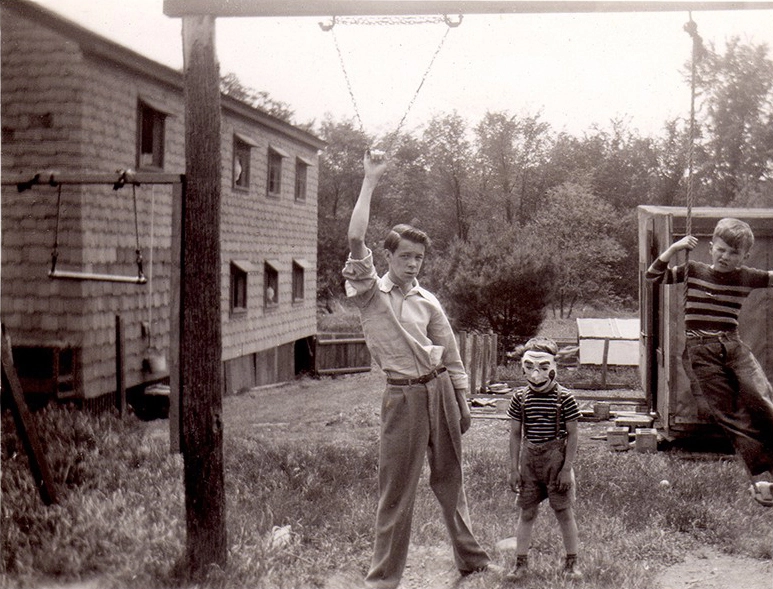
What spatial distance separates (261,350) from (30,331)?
4956mm

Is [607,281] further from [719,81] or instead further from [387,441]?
[387,441]

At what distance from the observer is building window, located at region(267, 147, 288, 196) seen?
46.2ft

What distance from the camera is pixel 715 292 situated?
5.10m

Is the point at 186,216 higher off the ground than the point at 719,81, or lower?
lower

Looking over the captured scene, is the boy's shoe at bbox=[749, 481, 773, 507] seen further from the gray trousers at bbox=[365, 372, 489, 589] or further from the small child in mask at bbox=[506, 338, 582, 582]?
the gray trousers at bbox=[365, 372, 489, 589]

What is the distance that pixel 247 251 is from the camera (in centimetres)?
1334

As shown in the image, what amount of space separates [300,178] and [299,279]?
1.83 m

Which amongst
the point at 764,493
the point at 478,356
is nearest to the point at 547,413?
the point at 764,493

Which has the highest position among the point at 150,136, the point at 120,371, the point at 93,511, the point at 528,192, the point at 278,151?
the point at 278,151

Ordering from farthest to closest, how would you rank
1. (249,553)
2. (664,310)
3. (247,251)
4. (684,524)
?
(247,251) → (664,310) → (684,524) → (249,553)

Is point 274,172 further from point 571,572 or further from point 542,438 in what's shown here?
point 571,572

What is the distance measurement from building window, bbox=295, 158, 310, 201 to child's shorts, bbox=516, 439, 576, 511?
10353 millimetres

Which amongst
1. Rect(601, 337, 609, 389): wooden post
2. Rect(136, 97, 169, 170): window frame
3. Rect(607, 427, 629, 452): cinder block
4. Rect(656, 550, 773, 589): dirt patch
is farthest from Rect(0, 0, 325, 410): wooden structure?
Rect(601, 337, 609, 389): wooden post

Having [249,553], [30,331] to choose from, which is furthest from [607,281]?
[249,553]
